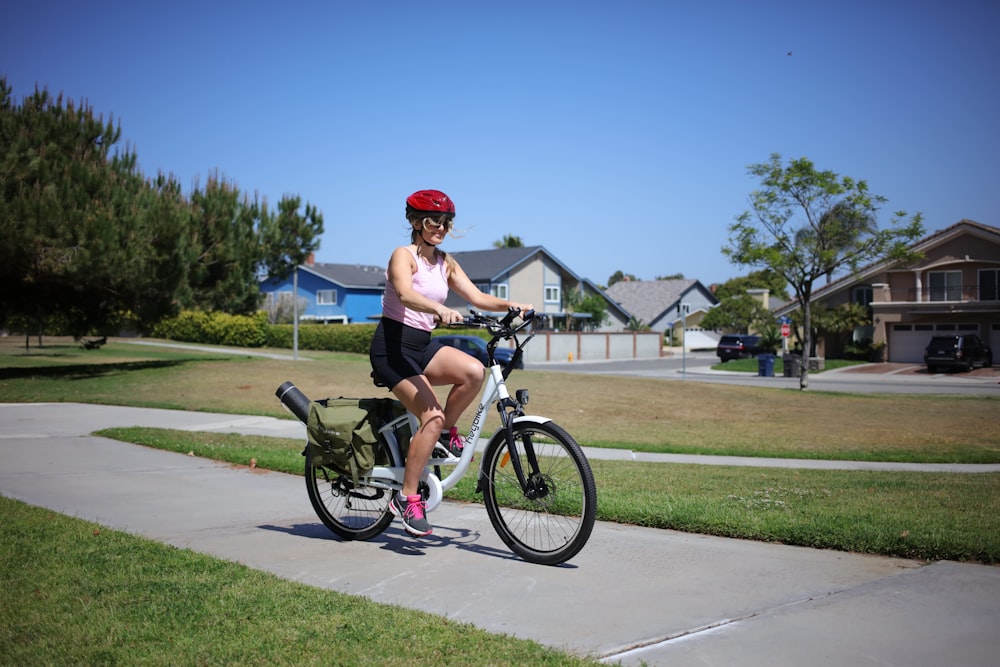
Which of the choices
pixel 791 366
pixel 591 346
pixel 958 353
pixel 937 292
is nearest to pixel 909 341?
pixel 937 292

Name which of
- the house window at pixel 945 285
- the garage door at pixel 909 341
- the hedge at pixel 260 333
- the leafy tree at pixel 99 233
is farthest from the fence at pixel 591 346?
the leafy tree at pixel 99 233

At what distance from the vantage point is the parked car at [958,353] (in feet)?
143

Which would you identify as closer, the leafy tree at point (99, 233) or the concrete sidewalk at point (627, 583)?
the concrete sidewalk at point (627, 583)

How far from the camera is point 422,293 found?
17.5 ft

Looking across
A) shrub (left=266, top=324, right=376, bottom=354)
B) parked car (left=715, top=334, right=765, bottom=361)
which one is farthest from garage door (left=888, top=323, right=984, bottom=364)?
shrub (left=266, top=324, right=376, bottom=354)

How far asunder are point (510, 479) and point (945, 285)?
52.2 meters

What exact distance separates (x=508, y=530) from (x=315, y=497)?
1.48m

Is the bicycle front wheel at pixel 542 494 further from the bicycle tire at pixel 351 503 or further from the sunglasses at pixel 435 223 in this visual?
the sunglasses at pixel 435 223

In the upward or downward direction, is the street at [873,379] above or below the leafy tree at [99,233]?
below

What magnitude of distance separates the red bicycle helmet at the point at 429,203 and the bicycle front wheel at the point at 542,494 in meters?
1.41

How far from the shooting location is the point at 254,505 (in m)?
6.90

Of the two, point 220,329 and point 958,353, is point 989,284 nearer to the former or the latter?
point 958,353

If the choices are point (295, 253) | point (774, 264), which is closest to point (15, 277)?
point (295, 253)

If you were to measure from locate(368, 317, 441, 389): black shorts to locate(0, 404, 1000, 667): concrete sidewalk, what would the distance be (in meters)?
1.09
